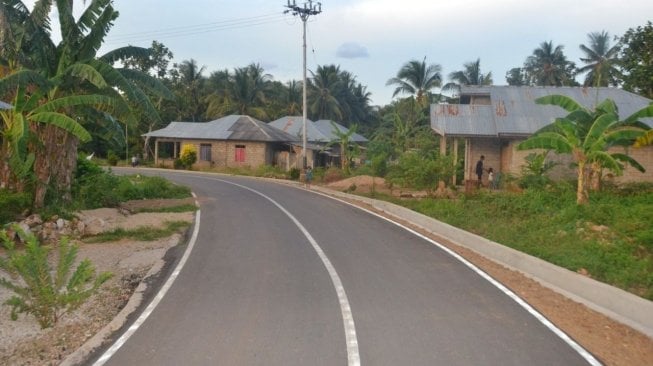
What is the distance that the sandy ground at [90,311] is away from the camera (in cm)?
730

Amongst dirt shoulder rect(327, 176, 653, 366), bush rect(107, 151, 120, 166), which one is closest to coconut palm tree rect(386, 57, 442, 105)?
bush rect(107, 151, 120, 166)

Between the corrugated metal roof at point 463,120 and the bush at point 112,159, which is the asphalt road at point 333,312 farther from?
the bush at point 112,159

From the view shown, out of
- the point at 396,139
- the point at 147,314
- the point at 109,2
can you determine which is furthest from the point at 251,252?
the point at 396,139

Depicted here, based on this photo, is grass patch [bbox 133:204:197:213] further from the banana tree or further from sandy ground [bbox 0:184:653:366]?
the banana tree

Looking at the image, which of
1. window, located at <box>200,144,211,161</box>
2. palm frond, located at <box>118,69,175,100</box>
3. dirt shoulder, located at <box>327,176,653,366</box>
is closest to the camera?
dirt shoulder, located at <box>327,176,653,366</box>

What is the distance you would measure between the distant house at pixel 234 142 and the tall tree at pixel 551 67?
26.9 meters

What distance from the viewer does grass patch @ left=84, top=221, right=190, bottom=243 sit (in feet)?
53.0

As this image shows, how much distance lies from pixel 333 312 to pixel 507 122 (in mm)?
23241

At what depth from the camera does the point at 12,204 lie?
54.4 feet

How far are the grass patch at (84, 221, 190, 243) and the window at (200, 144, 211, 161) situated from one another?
32.5m

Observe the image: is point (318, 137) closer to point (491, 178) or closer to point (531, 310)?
point (491, 178)

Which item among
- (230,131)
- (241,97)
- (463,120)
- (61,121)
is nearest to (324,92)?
(241,97)

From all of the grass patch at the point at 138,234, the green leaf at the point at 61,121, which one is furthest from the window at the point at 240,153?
the green leaf at the point at 61,121

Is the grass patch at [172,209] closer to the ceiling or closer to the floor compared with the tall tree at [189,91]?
closer to the floor
